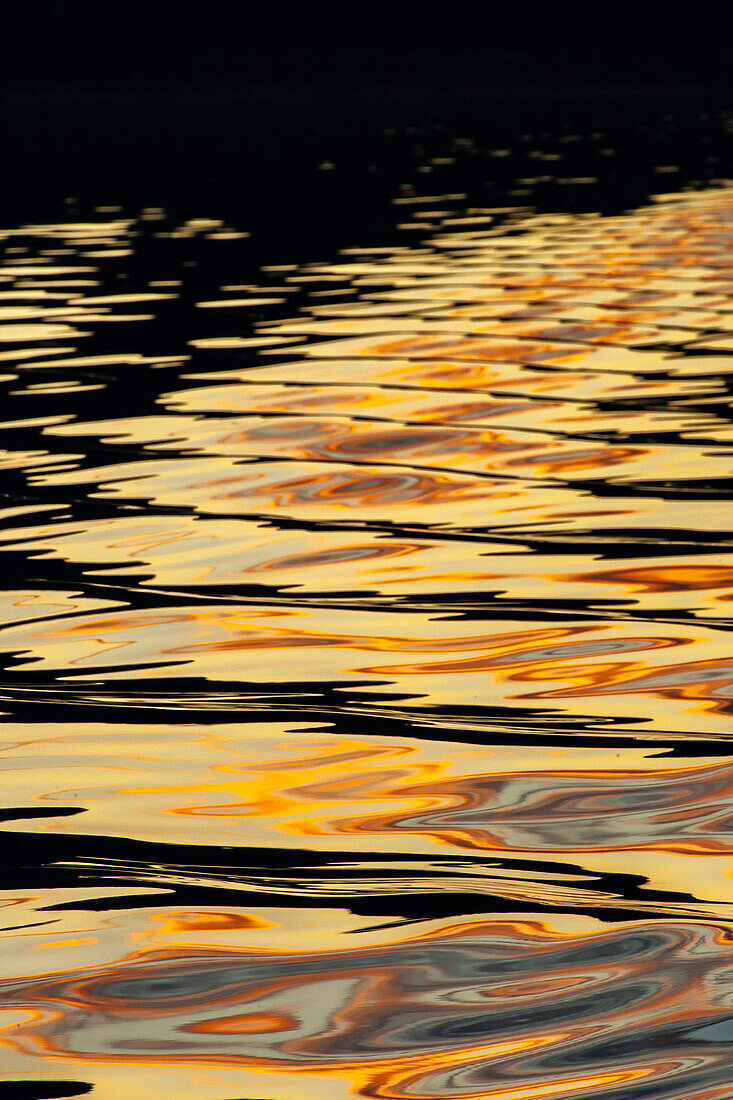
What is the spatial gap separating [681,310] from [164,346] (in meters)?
2.81

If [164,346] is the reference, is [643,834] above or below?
below

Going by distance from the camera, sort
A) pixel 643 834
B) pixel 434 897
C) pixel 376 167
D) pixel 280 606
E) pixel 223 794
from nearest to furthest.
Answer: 1. pixel 434 897
2. pixel 643 834
3. pixel 223 794
4. pixel 280 606
5. pixel 376 167

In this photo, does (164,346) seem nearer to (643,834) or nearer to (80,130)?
(643,834)

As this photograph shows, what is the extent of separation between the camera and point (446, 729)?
114 inches

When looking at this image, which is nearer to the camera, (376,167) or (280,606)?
(280,606)

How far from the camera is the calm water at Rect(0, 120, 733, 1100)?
1.98m

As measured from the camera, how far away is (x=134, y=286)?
10.1 m

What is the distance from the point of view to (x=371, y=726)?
2945 mm

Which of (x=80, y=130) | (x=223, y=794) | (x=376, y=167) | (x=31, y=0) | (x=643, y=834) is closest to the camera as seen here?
(x=643, y=834)

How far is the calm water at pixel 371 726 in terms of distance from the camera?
6.49 ft

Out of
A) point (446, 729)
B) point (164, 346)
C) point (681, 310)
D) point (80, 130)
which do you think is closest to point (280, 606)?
point (446, 729)

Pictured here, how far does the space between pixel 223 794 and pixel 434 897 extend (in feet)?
1.74

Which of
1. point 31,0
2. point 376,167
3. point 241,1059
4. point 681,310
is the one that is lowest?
point 241,1059

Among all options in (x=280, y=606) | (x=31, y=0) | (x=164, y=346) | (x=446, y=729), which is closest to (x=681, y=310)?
(x=164, y=346)
